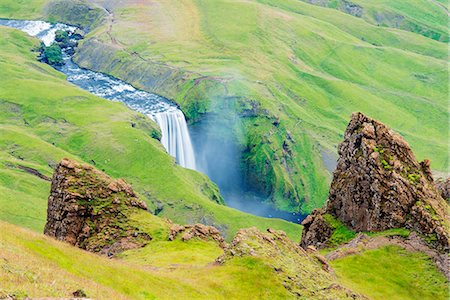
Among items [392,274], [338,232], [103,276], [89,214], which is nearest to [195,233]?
[89,214]

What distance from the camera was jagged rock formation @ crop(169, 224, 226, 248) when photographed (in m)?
65.8

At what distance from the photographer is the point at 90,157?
166000 mm

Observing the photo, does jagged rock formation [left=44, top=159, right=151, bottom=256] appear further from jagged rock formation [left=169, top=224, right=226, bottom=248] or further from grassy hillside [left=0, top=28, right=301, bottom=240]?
grassy hillside [left=0, top=28, right=301, bottom=240]

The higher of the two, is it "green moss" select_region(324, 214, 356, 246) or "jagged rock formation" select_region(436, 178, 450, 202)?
"jagged rock formation" select_region(436, 178, 450, 202)

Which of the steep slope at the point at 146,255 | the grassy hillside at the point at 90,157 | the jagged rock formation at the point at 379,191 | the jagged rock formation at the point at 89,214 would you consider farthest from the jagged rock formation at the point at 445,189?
the grassy hillside at the point at 90,157

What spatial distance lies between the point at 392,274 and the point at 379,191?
12324mm

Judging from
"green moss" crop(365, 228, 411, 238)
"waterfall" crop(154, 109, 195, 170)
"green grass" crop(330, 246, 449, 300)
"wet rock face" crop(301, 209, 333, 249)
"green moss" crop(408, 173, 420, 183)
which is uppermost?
"green moss" crop(408, 173, 420, 183)

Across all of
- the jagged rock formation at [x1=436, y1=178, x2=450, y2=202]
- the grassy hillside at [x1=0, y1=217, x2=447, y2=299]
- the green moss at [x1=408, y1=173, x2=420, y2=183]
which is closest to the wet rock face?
the grassy hillside at [x1=0, y1=217, x2=447, y2=299]

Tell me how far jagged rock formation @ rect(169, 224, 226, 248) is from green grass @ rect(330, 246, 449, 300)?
627 inches

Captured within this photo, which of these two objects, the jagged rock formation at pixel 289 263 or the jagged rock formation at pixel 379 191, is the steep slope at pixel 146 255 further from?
the jagged rock formation at pixel 379 191

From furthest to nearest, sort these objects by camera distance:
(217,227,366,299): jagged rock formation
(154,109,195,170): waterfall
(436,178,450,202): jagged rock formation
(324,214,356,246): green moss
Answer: (154,109,195,170): waterfall, (436,178,450,202): jagged rock formation, (324,214,356,246): green moss, (217,227,366,299): jagged rock formation

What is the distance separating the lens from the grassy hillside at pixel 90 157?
130000mm

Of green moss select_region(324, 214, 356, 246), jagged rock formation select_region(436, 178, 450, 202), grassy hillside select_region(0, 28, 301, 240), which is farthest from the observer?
grassy hillside select_region(0, 28, 301, 240)

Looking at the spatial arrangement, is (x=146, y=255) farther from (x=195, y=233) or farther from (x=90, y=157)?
(x=90, y=157)
